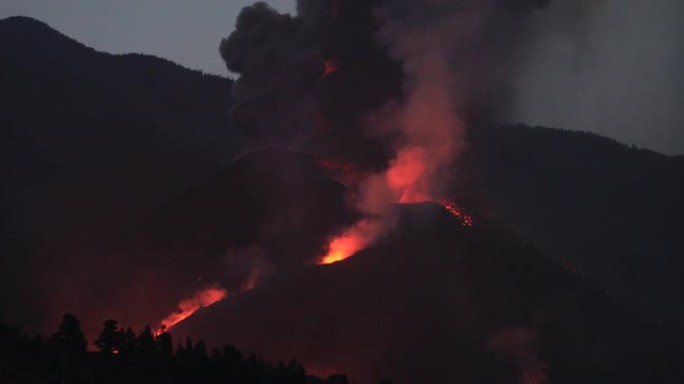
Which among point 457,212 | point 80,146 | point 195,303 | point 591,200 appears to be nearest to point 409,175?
point 457,212

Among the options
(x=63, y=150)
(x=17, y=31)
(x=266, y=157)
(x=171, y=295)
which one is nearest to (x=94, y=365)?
(x=171, y=295)

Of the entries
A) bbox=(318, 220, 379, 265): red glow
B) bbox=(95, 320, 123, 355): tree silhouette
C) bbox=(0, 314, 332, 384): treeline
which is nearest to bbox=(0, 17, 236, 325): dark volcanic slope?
bbox=(318, 220, 379, 265): red glow

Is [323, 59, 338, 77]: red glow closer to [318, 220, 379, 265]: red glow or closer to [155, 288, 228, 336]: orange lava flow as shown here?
[318, 220, 379, 265]: red glow

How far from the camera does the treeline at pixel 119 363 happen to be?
150ft

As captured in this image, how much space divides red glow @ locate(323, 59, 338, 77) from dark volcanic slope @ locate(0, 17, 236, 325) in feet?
70.3

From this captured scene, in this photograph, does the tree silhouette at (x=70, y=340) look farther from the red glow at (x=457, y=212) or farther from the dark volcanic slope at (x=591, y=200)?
the dark volcanic slope at (x=591, y=200)

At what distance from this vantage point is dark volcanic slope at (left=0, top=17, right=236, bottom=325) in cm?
9069

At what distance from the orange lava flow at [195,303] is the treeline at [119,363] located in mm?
17807

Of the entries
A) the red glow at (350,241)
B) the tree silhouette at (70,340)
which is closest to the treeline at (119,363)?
the tree silhouette at (70,340)

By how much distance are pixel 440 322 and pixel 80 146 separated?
61314 mm

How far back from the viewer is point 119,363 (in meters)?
50.0

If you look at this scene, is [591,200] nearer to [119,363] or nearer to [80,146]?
[80,146]

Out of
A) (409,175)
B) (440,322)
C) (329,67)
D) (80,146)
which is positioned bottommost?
(440,322)

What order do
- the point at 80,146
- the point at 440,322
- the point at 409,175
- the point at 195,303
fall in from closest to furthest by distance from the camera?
the point at 440,322, the point at 195,303, the point at 409,175, the point at 80,146
